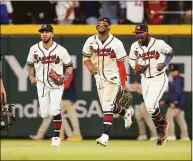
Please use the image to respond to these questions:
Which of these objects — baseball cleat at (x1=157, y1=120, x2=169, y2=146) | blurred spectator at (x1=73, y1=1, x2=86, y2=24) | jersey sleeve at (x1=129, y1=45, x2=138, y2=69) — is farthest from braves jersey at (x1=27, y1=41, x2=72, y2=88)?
blurred spectator at (x1=73, y1=1, x2=86, y2=24)

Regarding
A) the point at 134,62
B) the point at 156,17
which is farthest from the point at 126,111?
the point at 156,17

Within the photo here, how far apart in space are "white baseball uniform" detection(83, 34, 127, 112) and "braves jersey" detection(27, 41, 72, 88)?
0.38 meters

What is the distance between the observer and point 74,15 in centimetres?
2770

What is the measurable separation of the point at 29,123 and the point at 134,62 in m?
17.5

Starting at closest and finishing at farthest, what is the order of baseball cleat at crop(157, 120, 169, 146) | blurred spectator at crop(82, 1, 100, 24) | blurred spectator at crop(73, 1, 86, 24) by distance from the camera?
baseball cleat at crop(157, 120, 169, 146)
blurred spectator at crop(82, 1, 100, 24)
blurred spectator at crop(73, 1, 86, 24)

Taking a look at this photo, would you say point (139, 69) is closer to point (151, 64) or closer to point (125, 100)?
point (151, 64)

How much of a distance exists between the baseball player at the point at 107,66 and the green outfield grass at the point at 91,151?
13.0m

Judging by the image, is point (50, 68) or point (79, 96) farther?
point (79, 96)

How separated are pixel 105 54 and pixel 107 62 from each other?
24cm

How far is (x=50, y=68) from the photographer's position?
45.5 feet

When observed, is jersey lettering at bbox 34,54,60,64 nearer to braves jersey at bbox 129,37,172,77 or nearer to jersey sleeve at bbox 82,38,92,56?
jersey sleeve at bbox 82,38,92,56

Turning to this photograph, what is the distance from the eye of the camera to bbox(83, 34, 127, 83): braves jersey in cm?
1387

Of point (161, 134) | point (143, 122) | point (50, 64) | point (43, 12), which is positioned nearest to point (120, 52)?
point (50, 64)

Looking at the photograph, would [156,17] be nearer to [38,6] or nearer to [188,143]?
[38,6]
